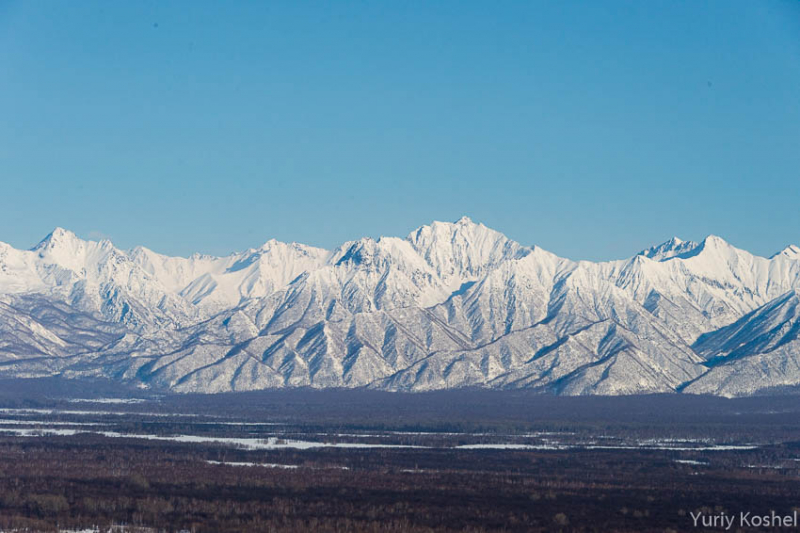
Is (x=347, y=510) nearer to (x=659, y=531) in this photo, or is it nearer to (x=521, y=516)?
(x=521, y=516)

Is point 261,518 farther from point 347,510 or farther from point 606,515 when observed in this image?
point 606,515

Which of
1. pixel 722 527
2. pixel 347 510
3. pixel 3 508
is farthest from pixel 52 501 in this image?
pixel 722 527

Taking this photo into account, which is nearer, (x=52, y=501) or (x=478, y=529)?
(x=478, y=529)

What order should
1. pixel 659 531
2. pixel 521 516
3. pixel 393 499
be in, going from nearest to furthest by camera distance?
pixel 659 531, pixel 521 516, pixel 393 499

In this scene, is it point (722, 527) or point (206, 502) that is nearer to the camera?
point (722, 527)

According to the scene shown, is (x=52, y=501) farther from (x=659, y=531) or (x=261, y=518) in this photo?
(x=659, y=531)

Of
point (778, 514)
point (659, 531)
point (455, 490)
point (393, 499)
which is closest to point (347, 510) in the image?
point (393, 499)

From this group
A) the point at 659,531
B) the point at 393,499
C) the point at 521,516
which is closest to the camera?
the point at 659,531

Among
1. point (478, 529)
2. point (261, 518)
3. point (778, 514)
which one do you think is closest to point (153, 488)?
point (261, 518)
